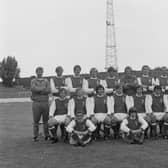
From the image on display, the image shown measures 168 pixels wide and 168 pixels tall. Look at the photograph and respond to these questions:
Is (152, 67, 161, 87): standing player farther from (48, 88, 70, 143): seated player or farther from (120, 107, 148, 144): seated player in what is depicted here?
(48, 88, 70, 143): seated player

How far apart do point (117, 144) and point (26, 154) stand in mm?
1990

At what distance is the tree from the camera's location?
181 feet

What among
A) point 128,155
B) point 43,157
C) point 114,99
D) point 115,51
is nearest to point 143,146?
point 128,155

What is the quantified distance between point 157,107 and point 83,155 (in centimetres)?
261

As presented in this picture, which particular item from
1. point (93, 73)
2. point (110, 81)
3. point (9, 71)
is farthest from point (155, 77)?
point (9, 71)

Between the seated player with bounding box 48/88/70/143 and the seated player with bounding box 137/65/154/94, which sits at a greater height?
the seated player with bounding box 137/65/154/94

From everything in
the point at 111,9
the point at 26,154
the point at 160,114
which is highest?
the point at 111,9

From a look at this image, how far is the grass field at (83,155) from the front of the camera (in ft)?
20.3

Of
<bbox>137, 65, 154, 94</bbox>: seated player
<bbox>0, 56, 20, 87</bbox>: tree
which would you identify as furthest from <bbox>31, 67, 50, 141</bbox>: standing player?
<bbox>0, 56, 20, 87</bbox>: tree

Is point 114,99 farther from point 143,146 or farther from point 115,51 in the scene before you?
point 115,51

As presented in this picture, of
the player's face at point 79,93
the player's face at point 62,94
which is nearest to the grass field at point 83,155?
the player's face at point 62,94

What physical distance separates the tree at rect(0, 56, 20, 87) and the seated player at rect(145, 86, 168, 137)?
154ft

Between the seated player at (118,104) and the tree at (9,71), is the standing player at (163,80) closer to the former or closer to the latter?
the seated player at (118,104)

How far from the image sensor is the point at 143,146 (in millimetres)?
7582
